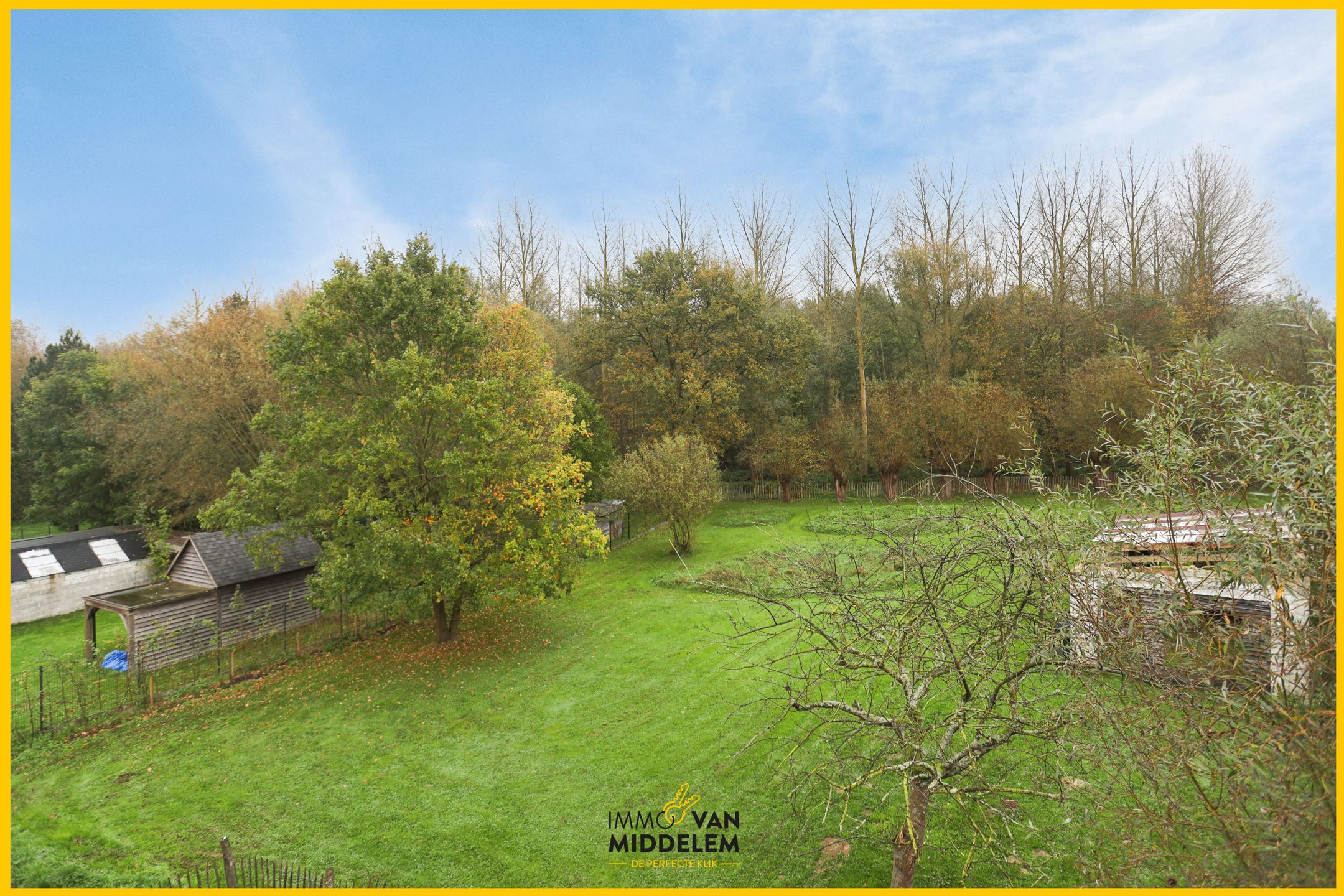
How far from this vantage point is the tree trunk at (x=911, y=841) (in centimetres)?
502

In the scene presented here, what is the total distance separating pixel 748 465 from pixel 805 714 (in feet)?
83.7

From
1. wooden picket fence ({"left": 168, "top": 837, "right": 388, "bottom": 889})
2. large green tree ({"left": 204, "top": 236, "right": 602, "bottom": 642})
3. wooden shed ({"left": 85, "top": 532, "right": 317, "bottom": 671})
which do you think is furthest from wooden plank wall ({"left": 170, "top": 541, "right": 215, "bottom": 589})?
wooden picket fence ({"left": 168, "top": 837, "right": 388, "bottom": 889})

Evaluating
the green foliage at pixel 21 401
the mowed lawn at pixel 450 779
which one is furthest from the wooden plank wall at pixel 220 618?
the green foliage at pixel 21 401

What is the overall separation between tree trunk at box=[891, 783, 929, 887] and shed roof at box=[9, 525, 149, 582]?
21887 mm

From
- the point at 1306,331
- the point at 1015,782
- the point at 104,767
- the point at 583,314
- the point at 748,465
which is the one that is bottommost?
the point at 104,767

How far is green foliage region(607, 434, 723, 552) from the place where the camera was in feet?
67.7

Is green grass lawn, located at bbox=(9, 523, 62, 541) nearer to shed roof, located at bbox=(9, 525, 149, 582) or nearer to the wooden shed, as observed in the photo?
shed roof, located at bbox=(9, 525, 149, 582)

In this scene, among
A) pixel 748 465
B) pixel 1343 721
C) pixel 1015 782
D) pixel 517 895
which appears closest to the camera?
pixel 1343 721

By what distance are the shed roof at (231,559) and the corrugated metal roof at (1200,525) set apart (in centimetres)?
1401

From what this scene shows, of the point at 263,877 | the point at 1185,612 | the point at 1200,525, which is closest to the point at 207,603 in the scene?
the point at 263,877

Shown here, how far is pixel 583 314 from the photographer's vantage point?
31.7 metres

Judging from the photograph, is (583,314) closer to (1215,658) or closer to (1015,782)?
(1015,782)

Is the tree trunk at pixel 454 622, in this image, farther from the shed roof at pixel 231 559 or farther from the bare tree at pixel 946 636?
the bare tree at pixel 946 636

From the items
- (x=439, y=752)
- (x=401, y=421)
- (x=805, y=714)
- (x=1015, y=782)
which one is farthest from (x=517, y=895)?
(x=401, y=421)
